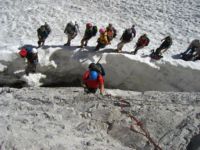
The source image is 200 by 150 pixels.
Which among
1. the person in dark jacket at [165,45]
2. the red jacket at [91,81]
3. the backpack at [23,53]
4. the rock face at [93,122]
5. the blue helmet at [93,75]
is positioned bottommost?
the rock face at [93,122]

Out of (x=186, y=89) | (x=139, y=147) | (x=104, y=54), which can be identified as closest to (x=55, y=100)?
(x=139, y=147)

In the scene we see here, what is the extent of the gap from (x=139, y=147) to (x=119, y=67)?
6.32m

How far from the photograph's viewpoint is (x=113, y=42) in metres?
15.8

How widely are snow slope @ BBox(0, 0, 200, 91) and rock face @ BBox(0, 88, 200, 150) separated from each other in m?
3.35

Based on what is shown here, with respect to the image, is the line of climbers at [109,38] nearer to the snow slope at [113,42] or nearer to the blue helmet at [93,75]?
the snow slope at [113,42]

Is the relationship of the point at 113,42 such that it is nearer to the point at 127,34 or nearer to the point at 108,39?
the point at 108,39

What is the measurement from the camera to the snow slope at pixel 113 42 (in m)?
14.0

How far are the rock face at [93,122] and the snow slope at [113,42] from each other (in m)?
3.35

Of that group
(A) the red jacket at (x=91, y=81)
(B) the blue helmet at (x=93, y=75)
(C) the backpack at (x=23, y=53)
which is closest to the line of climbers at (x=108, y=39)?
(C) the backpack at (x=23, y=53)

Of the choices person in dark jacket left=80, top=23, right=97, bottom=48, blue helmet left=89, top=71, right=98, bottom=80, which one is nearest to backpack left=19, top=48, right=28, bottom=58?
A: person in dark jacket left=80, top=23, right=97, bottom=48

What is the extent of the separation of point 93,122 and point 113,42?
7.32 m

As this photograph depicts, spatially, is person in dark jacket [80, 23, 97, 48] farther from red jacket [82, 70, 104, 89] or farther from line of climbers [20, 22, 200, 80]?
red jacket [82, 70, 104, 89]

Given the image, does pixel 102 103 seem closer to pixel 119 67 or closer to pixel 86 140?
pixel 86 140

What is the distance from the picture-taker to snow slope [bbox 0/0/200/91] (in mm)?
14039
